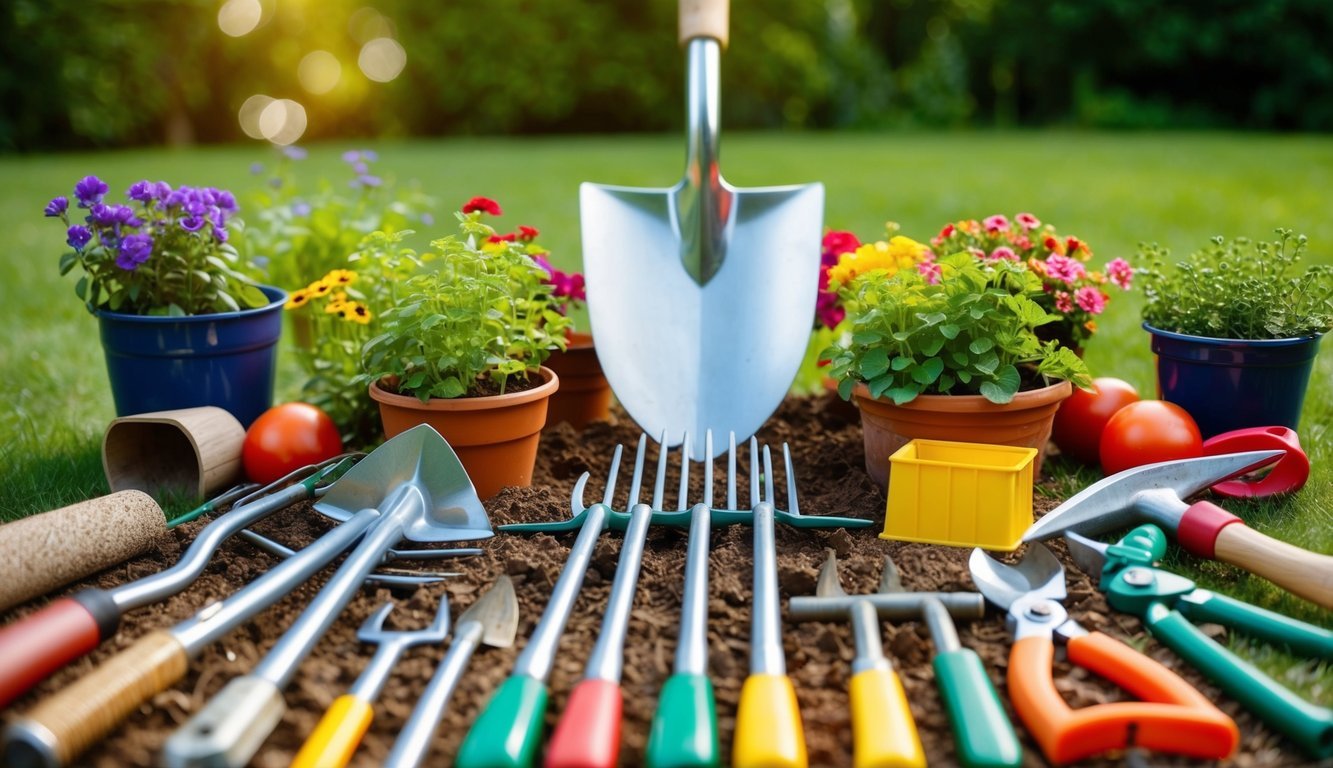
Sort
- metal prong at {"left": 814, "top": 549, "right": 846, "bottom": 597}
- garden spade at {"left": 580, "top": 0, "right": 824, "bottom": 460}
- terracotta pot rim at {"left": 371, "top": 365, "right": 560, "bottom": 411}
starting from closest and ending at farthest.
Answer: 1. metal prong at {"left": 814, "top": 549, "right": 846, "bottom": 597}
2. terracotta pot rim at {"left": 371, "top": 365, "right": 560, "bottom": 411}
3. garden spade at {"left": 580, "top": 0, "right": 824, "bottom": 460}

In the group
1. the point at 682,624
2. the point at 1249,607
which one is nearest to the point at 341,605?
the point at 682,624

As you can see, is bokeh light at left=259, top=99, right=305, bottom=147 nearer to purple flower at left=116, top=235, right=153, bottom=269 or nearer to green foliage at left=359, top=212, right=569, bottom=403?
purple flower at left=116, top=235, right=153, bottom=269

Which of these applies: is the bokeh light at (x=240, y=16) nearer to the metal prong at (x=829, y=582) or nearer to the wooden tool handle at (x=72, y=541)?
the wooden tool handle at (x=72, y=541)

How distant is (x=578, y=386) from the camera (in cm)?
289

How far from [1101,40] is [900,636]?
16838 millimetres

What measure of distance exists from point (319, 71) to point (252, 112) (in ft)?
5.36

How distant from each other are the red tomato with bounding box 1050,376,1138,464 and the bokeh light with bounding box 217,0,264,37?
15450mm

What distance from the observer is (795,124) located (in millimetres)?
17984

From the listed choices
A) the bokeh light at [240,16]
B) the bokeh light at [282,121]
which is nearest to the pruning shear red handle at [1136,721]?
the bokeh light at [240,16]

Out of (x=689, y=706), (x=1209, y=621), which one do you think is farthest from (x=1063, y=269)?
(x=689, y=706)

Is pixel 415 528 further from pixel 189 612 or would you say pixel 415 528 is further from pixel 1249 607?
pixel 1249 607

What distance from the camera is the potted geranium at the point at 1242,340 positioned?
7.88 ft

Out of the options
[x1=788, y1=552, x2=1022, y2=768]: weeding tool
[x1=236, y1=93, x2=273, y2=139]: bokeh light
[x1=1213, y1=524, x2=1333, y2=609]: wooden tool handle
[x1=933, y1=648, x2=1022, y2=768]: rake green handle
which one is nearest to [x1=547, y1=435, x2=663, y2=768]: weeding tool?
[x1=788, y1=552, x2=1022, y2=768]: weeding tool

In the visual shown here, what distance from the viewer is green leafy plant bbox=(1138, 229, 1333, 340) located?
2.42 m
